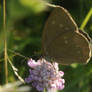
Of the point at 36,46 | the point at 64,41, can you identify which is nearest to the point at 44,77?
the point at 64,41

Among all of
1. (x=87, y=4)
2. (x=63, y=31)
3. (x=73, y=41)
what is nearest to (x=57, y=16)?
(x=63, y=31)

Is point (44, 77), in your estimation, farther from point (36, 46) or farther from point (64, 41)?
point (36, 46)

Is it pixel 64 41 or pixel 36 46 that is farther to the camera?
pixel 36 46

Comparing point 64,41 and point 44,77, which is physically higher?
point 64,41

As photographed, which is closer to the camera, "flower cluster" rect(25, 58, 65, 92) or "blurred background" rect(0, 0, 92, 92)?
"flower cluster" rect(25, 58, 65, 92)

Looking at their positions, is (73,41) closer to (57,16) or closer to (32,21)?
(57,16)
